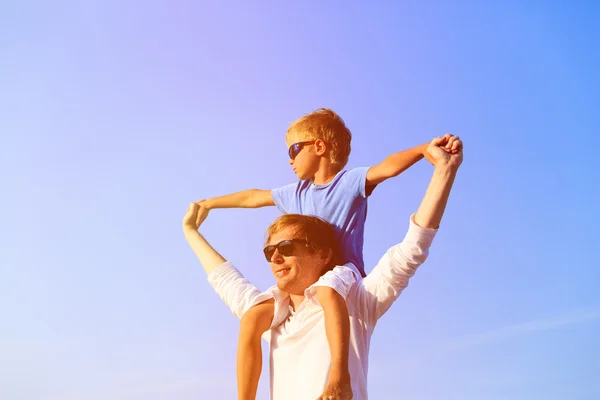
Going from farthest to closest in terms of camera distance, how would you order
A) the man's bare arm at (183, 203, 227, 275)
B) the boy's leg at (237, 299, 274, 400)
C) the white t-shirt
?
the man's bare arm at (183, 203, 227, 275)
the boy's leg at (237, 299, 274, 400)
the white t-shirt

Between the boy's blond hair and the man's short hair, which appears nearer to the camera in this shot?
the man's short hair

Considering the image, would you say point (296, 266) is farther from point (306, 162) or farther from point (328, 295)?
point (306, 162)

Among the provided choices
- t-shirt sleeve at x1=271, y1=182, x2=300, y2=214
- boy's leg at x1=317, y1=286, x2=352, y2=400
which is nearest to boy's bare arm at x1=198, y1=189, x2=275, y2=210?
t-shirt sleeve at x1=271, y1=182, x2=300, y2=214

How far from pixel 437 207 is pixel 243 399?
2027mm

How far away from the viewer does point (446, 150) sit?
15.2ft

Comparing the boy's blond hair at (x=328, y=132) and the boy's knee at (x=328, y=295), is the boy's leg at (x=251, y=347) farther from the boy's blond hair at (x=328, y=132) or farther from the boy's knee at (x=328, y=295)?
the boy's blond hair at (x=328, y=132)

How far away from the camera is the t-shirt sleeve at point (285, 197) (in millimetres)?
6086

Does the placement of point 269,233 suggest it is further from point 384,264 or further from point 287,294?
point 384,264

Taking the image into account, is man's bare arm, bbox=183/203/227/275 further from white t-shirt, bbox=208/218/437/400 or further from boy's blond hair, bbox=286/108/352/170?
boy's blond hair, bbox=286/108/352/170

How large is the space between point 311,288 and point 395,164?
1.10m

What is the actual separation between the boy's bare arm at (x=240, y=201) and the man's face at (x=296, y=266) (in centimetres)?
119

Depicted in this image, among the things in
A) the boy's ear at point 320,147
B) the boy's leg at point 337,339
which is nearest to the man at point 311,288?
Answer: the boy's leg at point 337,339

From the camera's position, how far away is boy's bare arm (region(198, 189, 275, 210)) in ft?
21.1

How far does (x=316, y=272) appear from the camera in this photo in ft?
17.3
